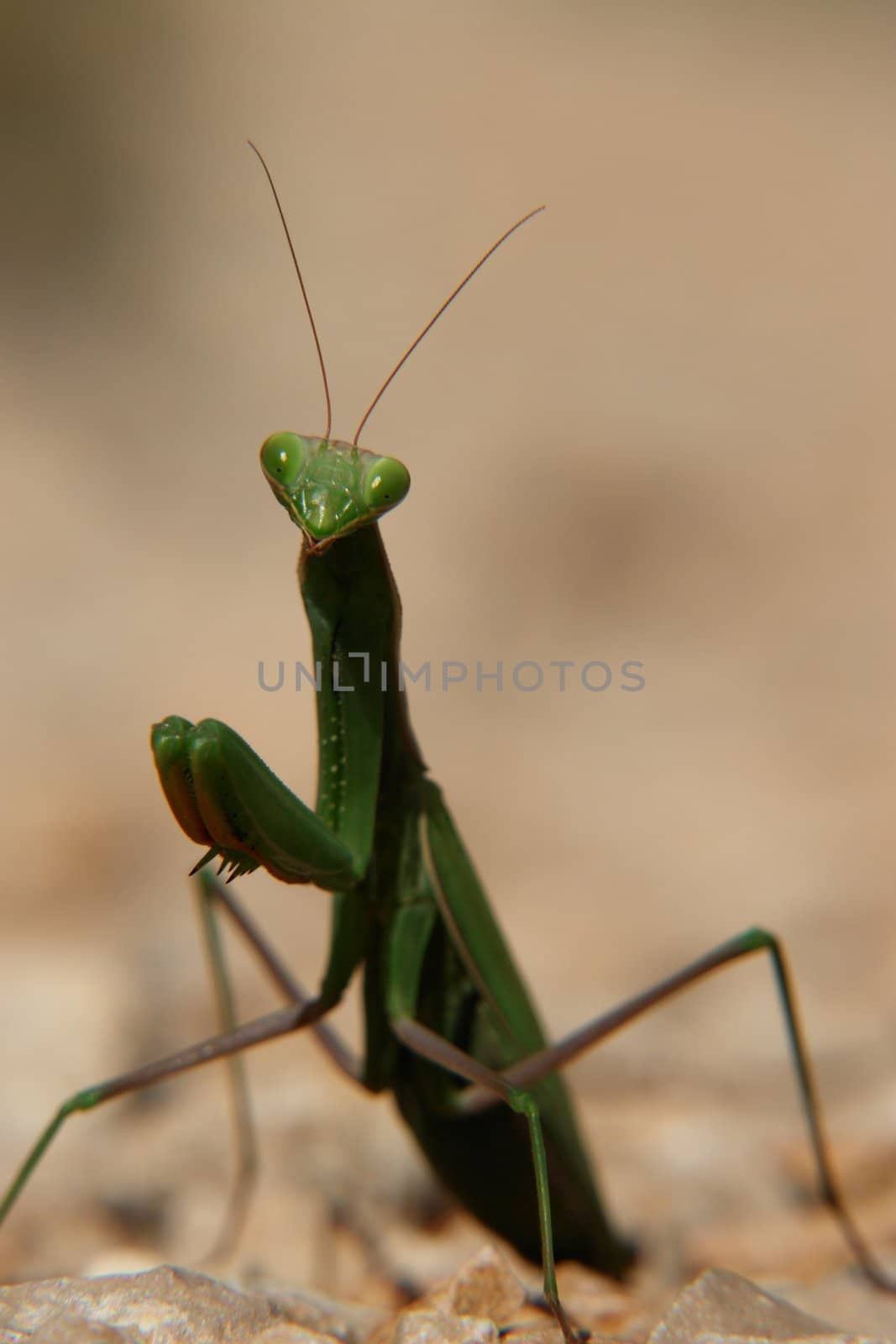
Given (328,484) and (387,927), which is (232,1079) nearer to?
(387,927)

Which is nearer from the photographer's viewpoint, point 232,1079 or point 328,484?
point 328,484

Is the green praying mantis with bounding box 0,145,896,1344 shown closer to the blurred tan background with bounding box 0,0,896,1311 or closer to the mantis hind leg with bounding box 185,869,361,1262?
the mantis hind leg with bounding box 185,869,361,1262

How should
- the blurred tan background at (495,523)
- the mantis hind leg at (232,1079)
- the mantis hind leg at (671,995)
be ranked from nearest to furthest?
the mantis hind leg at (671,995) → the mantis hind leg at (232,1079) → the blurred tan background at (495,523)

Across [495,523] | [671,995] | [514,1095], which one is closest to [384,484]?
[514,1095]

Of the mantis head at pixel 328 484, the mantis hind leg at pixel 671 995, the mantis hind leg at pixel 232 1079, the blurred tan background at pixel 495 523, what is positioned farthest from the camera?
the blurred tan background at pixel 495 523

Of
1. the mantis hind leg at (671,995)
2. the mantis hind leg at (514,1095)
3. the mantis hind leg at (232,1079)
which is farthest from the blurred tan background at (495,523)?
the mantis hind leg at (514,1095)

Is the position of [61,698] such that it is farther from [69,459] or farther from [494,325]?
[494,325]

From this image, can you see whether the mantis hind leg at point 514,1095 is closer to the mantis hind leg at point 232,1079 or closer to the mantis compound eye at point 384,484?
the mantis hind leg at point 232,1079

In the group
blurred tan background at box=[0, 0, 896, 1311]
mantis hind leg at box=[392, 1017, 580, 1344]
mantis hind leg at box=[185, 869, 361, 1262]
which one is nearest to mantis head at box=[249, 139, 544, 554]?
mantis hind leg at box=[392, 1017, 580, 1344]
